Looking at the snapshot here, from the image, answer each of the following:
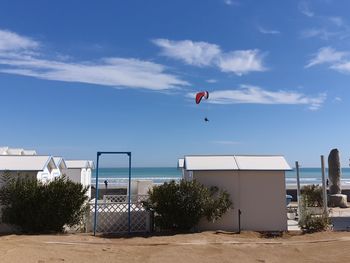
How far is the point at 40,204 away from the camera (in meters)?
12.9

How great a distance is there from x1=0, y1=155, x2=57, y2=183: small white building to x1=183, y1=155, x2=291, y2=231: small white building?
5023mm

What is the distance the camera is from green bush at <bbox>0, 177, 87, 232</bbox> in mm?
12891

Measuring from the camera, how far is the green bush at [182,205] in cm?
1312

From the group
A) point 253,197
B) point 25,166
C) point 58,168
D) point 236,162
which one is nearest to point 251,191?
point 253,197

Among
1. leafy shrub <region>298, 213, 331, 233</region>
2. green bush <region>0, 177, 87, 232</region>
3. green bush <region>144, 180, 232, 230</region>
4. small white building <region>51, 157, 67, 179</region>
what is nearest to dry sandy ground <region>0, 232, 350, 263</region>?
leafy shrub <region>298, 213, 331, 233</region>

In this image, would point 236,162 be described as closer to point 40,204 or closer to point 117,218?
point 117,218

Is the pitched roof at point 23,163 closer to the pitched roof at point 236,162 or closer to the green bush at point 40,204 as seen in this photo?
the green bush at point 40,204

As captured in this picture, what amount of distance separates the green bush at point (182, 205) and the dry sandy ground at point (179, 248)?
683 mm

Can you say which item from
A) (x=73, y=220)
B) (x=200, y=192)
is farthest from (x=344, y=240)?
(x=73, y=220)

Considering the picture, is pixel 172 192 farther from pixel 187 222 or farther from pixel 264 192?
pixel 264 192

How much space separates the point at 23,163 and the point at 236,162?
288 inches

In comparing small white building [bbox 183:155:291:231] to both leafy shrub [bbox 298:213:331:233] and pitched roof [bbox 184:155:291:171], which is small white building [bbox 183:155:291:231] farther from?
leafy shrub [bbox 298:213:331:233]

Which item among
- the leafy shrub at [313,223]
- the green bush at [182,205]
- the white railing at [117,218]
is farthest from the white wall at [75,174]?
the leafy shrub at [313,223]

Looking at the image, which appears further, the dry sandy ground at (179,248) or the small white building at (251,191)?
the small white building at (251,191)
